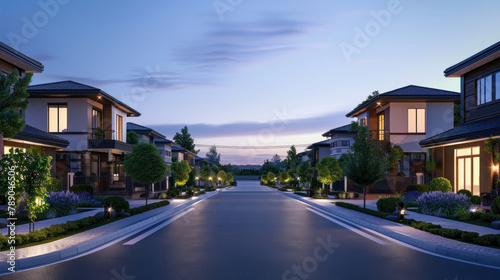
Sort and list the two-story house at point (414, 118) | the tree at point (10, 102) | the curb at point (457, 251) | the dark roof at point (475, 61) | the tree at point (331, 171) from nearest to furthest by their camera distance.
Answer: the curb at point (457, 251), the tree at point (10, 102), the dark roof at point (475, 61), the two-story house at point (414, 118), the tree at point (331, 171)

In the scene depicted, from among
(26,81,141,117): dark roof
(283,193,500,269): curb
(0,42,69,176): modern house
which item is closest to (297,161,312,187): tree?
(26,81,141,117): dark roof

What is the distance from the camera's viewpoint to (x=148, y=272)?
27.0ft

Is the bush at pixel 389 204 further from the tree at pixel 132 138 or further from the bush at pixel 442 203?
the tree at pixel 132 138

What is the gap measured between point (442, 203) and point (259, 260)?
12662 mm

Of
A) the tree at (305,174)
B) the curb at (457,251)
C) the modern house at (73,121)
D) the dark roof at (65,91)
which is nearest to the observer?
the curb at (457,251)

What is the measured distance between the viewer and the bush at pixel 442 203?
18.6 metres

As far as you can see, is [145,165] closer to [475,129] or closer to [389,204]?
[389,204]

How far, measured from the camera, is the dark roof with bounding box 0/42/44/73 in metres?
19.6

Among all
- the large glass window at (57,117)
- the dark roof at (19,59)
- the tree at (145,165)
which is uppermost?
the dark roof at (19,59)

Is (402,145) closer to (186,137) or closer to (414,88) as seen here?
(414,88)

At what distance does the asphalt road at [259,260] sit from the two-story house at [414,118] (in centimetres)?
2400

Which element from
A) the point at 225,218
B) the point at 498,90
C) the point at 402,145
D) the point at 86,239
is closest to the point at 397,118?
the point at 402,145

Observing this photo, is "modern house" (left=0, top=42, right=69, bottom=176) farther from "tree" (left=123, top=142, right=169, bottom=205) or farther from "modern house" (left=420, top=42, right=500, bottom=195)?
"modern house" (left=420, top=42, right=500, bottom=195)

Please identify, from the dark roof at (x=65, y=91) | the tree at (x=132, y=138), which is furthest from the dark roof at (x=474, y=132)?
the tree at (x=132, y=138)
